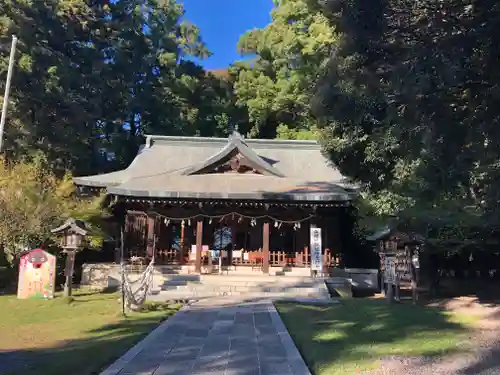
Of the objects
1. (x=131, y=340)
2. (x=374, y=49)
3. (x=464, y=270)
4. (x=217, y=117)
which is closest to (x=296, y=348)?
(x=131, y=340)

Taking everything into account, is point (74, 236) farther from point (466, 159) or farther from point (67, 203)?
point (466, 159)

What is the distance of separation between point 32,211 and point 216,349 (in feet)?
36.5

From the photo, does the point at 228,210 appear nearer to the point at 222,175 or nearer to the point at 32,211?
the point at 222,175

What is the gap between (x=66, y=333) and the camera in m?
8.80

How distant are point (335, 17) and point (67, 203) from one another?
518 inches

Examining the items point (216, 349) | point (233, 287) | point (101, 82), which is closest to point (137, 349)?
point (216, 349)

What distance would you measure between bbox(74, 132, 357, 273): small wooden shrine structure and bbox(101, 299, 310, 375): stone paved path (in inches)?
316

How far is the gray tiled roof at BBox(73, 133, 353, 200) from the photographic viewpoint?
1830cm

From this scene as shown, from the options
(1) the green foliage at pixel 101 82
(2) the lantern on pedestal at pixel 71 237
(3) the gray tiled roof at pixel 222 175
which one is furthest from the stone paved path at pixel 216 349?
(1) the green foliage at pixel 101 82

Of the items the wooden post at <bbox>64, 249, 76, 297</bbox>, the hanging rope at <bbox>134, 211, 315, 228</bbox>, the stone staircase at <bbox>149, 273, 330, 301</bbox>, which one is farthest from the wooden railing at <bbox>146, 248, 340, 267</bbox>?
the wooden post at <bbox>64, 249, 76, 297</bbox>

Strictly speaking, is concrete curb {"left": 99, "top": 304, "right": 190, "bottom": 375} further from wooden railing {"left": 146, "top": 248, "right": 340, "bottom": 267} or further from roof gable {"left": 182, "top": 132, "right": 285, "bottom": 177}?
roof gable {"left": 182, "top": 132, "right": 285, "bottom": 177}

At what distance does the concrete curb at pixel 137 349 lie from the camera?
5.72 m

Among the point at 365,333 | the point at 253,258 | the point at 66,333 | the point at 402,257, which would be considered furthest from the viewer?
the point at 253,258

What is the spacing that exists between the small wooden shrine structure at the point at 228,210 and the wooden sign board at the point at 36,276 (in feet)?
15.5
